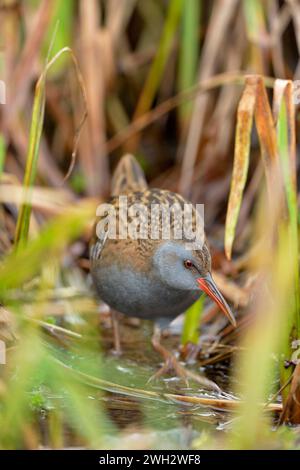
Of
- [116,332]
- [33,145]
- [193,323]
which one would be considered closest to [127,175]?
[116,332]

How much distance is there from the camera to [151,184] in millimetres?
5617

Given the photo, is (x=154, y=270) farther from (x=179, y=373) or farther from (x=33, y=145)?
(x=33, y=145)

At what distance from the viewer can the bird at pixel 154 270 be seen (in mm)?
3467

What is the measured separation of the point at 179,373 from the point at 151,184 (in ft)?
7.37

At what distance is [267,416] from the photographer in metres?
2.89

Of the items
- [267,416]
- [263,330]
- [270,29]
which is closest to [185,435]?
[267,416]

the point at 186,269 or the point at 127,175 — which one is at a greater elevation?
the point at 127,175

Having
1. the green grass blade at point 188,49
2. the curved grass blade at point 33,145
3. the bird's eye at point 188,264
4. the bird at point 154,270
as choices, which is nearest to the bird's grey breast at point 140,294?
the bird at point 154,270

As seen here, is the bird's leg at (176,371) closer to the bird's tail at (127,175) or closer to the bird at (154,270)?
the bird at (154,270)

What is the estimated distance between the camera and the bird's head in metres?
3.42

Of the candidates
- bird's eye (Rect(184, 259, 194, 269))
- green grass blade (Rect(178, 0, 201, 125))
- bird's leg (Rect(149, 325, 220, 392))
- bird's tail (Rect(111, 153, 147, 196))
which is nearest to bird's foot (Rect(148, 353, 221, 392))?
bird's leg (Rect(149, 325, 220, 392))

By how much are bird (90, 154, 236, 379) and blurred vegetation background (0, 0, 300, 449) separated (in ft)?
0.53

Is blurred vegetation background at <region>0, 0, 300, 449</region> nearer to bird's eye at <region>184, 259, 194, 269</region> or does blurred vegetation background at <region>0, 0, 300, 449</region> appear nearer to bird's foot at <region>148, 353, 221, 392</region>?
bird's foot at <region>148, 353, 221, 392</region>
